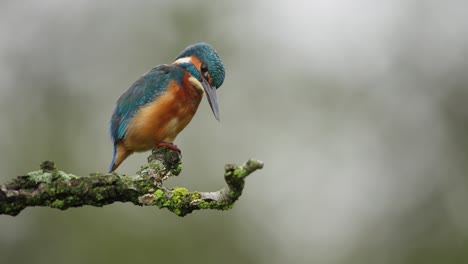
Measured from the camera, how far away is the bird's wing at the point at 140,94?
16.5 ft

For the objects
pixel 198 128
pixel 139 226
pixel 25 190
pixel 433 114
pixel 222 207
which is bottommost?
pixel 25 190

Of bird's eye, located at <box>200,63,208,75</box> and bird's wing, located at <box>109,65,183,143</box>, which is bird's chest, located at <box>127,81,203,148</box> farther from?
bird's eye, located at <box>200,63,208,75</box>

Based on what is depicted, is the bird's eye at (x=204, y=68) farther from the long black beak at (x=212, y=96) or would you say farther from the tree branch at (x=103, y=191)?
the tree branch at (x=103, y=191)

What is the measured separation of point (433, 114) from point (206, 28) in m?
3.87

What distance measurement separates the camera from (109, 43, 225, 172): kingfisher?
15.9ft

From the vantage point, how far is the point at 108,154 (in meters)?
10.2

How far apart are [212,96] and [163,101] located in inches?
18.0

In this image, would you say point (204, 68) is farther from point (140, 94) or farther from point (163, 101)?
point (140, 94)

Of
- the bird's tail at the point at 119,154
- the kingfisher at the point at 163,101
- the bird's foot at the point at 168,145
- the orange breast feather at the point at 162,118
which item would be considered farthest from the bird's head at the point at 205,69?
the bird's tail at the point at 119,154

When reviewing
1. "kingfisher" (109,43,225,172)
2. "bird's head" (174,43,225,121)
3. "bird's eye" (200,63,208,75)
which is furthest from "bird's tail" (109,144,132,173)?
"bird's eye" (200,63,208,75)

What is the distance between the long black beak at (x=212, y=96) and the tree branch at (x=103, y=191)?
1.27 meters

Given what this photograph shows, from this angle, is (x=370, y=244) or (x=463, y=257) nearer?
(x=463, y=257)

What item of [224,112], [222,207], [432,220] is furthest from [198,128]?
[222,207]

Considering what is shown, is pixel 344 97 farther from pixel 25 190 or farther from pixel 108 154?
pixel 25 190
